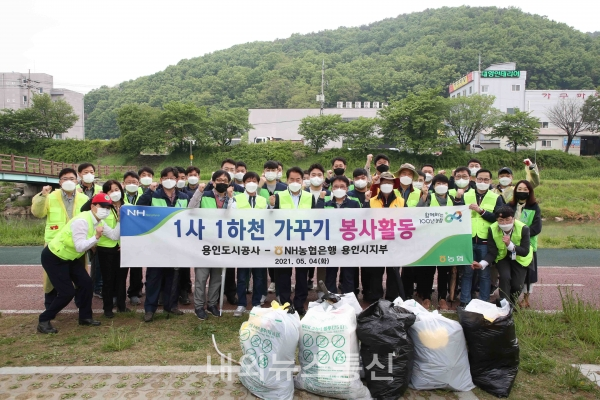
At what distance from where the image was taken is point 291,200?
5.48m

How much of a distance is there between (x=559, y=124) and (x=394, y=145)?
23.3 meters

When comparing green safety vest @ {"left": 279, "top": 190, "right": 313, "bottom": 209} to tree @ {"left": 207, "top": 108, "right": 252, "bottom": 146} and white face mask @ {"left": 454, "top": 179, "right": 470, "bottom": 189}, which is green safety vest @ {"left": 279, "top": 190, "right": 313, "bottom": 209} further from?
tree @ {"left": 207, "top": 108, "right": 252, "bottom": 146}

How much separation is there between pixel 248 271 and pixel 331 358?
7.40 ft

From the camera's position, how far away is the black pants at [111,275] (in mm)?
5273

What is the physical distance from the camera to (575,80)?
74125 mm

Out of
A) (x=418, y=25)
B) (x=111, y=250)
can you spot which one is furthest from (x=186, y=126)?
(x=418, y=25)

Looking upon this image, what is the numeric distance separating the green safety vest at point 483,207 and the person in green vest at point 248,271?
2.65 metres

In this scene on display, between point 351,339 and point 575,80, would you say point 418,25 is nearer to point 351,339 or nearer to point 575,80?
point 575,80

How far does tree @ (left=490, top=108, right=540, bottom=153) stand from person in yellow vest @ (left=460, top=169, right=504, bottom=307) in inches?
1520

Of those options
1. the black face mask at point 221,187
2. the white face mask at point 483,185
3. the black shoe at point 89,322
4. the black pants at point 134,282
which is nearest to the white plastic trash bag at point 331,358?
the black face mask at point 221,187

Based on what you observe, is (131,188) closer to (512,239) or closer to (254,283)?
(254,283)

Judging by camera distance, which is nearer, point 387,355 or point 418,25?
point 387,355

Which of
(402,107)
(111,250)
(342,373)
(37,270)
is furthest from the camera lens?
(402,107)

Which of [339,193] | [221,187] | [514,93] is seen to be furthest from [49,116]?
[514,93]
